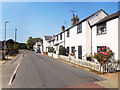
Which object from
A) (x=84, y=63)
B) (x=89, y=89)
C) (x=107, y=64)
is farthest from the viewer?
(x=84, y=63)

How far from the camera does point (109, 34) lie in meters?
12.1

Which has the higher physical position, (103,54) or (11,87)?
(103,54)

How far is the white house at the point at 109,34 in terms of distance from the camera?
11.0 m

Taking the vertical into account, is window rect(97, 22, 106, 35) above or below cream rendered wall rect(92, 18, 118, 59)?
above

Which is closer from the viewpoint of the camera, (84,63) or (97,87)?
(97,87)

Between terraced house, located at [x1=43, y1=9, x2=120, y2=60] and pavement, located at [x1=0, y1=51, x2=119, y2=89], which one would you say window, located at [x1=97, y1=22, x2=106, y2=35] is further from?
pavement, located at [x1=0, y1=51, x2=119, y2=89]

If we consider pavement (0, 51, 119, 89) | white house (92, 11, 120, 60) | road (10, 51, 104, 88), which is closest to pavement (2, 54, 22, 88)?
pavement (0, 51, 119, 89)

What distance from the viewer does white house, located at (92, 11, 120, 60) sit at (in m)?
11.0

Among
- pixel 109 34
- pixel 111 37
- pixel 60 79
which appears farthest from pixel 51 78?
pixel 109 34

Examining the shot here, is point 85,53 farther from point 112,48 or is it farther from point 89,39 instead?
point 112,48

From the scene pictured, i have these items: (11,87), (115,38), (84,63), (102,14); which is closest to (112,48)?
(115,38)

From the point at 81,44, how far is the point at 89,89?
38.1 ft

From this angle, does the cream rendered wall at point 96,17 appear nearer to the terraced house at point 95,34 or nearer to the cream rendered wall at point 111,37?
the terraced house at point 95,34

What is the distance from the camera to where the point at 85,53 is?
1585 centimetres
